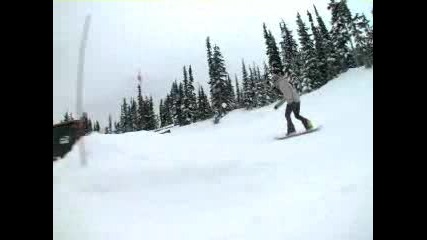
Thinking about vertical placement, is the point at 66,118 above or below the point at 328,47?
below

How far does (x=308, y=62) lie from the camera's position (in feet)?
15.5

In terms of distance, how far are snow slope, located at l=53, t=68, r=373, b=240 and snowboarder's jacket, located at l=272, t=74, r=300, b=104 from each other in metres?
0.13

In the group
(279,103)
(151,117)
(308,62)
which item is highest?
(308,62)

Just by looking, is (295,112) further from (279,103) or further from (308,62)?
(308,62)

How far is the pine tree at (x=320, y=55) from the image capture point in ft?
15.1

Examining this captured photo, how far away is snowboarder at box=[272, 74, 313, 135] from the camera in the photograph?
15.0ft

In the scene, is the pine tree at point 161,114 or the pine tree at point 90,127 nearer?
the pine tree at point 90,127

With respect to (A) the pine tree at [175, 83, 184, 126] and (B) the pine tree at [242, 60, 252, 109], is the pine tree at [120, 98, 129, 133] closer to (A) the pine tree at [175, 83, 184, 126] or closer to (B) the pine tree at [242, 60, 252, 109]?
(A) the pine tree at [175, 83, 184, 126]

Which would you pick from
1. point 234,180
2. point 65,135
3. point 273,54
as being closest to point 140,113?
point 65,135

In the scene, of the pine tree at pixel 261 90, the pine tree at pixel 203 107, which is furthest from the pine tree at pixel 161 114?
the pine tree at pixel 261 90

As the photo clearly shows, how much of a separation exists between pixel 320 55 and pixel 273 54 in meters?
0.59

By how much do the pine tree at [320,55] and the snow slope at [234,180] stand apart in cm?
15

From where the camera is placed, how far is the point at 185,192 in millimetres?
4070

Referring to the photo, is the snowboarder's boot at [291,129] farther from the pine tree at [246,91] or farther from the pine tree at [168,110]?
the pine tree at [168,110]
